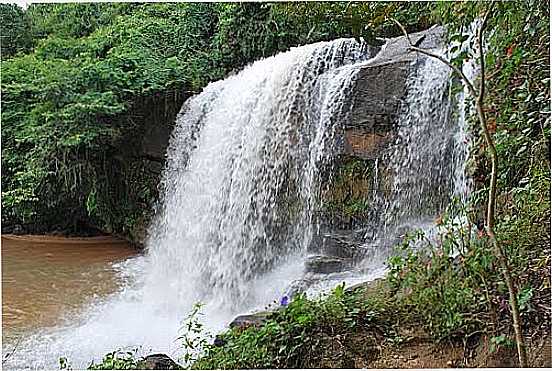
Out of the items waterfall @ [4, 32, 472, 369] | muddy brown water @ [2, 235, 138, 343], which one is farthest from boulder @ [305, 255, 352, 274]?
muddy brown water @ [2, 235, 138, 343]

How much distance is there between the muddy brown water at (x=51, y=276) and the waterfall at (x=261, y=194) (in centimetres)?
14

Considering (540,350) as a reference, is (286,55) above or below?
above

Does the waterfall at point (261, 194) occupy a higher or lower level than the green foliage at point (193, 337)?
higher

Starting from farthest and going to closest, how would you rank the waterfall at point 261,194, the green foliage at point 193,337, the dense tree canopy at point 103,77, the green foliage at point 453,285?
the dense tree canopy at point 103,77 < the waterfall at point 261,194 < the green foliage at point 193,337 < the green foliage at point 453,285

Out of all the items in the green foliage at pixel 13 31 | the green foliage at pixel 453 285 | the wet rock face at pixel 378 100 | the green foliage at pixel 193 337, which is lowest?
the green foliage at pixel 193 337

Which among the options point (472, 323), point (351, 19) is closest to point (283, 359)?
point (472, 323)

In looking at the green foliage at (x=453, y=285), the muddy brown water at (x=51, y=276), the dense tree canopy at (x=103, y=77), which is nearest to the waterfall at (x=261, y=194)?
the muddy brown water at (x=51, y=276)

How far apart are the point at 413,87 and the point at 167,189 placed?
1855 millimetres

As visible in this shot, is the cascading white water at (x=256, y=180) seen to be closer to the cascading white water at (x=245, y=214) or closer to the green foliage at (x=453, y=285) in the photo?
the cascading white water at (x=245, y=214)

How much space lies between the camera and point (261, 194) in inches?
125

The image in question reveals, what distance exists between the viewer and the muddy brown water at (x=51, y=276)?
3027mm

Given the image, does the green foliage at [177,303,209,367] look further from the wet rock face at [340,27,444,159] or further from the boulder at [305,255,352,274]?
the wet rock face at [340,27,444,159]

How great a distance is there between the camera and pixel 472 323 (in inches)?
67.3

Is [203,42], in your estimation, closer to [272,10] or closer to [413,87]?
[272,10]
